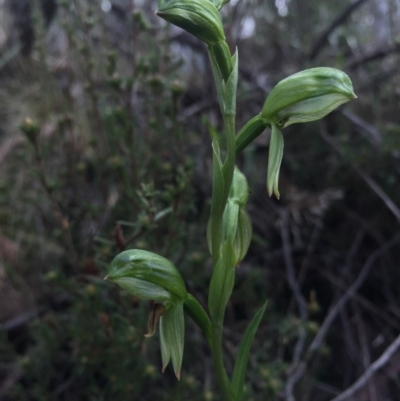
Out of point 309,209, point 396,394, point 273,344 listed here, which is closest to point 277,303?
point 273,344

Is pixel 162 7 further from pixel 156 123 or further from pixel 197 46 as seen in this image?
pixel 197 46

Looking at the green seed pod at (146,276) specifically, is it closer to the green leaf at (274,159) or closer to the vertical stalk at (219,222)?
the vertical stalk at (219,222)

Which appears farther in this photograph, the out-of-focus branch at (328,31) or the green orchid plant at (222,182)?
the out-of-focus branch at (328,31)

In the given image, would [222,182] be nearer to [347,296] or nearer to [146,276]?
[146,276]

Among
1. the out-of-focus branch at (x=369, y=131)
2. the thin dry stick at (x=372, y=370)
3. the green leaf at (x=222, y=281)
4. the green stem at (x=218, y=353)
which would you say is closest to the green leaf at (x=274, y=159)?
the green leaf at (x=222, y=281)

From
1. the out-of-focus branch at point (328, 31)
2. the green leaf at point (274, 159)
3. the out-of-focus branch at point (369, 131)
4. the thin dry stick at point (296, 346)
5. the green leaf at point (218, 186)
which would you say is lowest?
the thin dry stick at point (296, 346)

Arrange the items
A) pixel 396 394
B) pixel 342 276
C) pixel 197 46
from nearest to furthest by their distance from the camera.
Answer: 1. pixel 396 394
2. pixel 342 276
3. pixel 197 46

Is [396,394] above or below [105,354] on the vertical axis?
below
